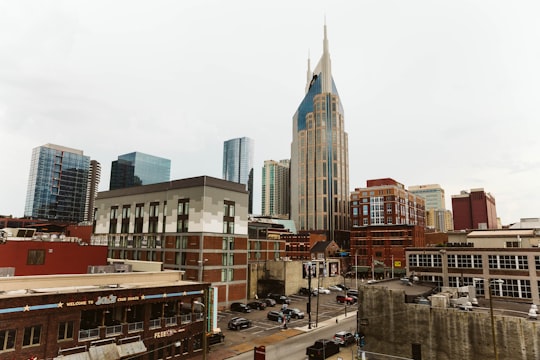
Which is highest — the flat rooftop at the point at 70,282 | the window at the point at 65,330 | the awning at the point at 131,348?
the flat rooftop at the point at 70,282

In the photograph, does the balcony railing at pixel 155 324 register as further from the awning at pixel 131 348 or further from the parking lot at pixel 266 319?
the parking lot at pixel 266 319

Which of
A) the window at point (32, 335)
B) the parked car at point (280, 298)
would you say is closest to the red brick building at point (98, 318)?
the window at point (32, 335)

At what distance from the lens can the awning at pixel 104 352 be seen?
28.5 metres

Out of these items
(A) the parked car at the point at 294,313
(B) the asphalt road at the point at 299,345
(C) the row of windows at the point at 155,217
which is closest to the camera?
(B) the asphalt road at the point at 299,345

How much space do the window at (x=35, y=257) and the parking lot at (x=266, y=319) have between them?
22507mm

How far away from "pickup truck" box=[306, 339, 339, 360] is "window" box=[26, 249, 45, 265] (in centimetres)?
2948

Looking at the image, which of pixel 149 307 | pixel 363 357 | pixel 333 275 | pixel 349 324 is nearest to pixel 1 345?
pixel 149 307

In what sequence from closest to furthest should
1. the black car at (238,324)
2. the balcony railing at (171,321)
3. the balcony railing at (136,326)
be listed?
the balcony railing at (136,326)
the balcony railing at (171,321)
the black car at (238,324)

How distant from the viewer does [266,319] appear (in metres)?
57.6

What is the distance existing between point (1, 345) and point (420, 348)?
35794mm

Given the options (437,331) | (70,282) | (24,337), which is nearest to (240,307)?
(70,282)

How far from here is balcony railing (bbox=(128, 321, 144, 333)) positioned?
32.0 m

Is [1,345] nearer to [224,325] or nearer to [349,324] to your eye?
[224,325]

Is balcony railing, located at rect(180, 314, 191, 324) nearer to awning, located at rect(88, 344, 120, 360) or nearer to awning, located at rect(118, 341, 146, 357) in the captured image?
awning, located at rect(118, 341, 146, 357)
